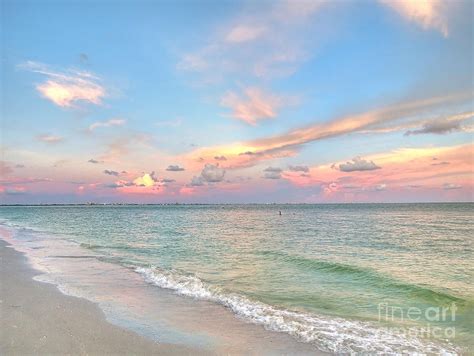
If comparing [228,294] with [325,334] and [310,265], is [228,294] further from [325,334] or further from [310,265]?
[310,265]

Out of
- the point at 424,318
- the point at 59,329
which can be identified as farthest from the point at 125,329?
the point at 424,318

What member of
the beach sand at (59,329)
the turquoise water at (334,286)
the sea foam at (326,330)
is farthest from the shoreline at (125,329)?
the turquoise water at (334,286)

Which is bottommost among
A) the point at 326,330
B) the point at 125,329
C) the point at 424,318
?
the point at 424,318

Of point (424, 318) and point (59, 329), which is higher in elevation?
point (59, 329)

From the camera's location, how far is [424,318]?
1180 centimetres

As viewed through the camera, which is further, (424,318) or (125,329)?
(424,318)

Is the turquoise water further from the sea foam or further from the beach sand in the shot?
the beach sand

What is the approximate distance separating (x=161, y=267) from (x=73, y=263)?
4.92 m

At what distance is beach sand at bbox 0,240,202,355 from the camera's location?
26.8 feet

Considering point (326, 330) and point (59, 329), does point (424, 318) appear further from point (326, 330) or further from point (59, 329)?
point (59, 329)

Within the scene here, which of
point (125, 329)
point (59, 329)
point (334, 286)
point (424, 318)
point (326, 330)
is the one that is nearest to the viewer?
point (59, 329)

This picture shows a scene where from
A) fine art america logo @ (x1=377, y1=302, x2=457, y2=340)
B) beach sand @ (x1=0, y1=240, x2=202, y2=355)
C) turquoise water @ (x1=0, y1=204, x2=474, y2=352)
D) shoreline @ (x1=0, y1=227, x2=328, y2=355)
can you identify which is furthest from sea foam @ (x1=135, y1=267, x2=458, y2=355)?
beach sand @ (x1=0, y1=240, x2=202, y2=355)

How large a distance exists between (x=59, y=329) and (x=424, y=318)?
1056cm

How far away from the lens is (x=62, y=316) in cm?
1050
